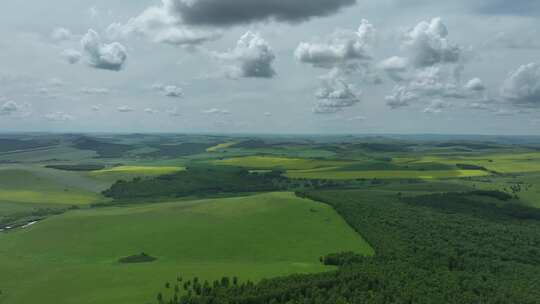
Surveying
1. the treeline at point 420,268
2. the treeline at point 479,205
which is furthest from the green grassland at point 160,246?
the treeline at point 479,205

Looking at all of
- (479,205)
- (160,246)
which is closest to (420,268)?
(160,246)

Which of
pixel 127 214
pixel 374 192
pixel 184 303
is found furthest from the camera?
pixel 374 192

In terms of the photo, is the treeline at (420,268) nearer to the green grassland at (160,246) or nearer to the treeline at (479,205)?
the treeline at (479,205)

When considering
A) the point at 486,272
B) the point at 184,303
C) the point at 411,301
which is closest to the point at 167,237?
the point at 184,303

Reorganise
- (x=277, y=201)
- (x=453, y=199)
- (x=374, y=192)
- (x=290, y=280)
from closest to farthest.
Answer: (x=290, y=280) < (x=277, y=201) < (x=453, y=199) < (x=374, y=192)

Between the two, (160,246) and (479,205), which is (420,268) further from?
(479,205)

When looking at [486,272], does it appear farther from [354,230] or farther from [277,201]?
[277,201]
